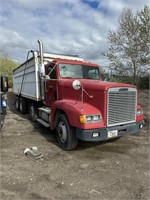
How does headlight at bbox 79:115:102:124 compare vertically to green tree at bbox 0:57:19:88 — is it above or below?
below

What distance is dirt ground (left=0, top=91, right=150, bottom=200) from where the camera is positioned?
3346 millimetres

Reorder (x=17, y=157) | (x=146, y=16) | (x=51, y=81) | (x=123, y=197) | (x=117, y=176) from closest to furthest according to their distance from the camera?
(x=123, y=197), (x=117, y=176), (x=17, y=157), (x=51, y=81), (x=146, y=16)

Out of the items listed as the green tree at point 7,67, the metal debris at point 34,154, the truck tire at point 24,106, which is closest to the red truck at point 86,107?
the metal debris at point 34,154

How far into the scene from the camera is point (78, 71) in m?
6.76

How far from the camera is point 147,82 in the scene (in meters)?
17.2

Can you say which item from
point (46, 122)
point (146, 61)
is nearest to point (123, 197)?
point (46, 122)

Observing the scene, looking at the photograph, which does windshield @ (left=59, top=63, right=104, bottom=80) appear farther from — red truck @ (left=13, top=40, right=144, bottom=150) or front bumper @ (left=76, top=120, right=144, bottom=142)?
front bumper @ (left=76, top=120, right=144, bottom=142)

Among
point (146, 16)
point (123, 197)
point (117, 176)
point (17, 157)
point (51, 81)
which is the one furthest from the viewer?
point (146, 16)

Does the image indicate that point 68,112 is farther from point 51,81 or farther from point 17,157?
point 51,81

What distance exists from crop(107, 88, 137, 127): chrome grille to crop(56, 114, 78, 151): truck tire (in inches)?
35.7

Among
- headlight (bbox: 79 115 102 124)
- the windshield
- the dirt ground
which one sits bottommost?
the dirt ground

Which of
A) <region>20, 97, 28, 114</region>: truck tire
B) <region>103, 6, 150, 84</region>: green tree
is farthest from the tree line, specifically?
<region>20, 97, 28, 114</region>: truck tire

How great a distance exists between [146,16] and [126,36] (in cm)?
206

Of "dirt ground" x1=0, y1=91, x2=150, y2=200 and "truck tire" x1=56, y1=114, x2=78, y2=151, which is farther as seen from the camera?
"truck tire" x1=56, y1=114, x2=78, y2=151
